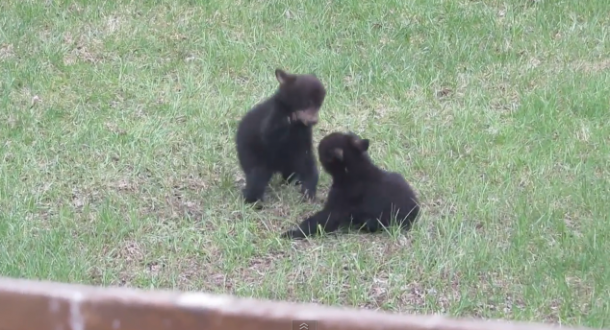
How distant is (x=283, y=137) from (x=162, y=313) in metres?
4.35

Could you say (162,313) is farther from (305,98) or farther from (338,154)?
(305,98)

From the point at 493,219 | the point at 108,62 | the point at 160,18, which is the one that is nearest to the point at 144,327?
→ the point at 493,219

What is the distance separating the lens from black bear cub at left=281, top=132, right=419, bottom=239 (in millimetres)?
5727

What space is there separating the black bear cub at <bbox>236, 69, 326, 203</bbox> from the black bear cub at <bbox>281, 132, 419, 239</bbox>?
0.30 metres

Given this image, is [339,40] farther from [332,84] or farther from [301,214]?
[301,214]

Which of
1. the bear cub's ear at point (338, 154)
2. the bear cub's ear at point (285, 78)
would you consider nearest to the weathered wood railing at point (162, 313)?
the bear cub's ear at point (338, 154)

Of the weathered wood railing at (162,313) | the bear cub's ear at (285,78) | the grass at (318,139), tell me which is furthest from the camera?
the bear cub's ear at (285,78)

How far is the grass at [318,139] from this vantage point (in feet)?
17.6

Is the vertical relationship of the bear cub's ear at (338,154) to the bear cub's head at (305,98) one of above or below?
below

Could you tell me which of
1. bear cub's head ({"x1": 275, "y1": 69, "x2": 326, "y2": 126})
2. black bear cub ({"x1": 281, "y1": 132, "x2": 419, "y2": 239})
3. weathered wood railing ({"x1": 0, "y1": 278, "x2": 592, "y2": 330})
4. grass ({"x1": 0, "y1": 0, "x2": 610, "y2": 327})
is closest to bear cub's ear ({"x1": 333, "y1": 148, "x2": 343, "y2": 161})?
black bear cub ({"x1": 281, "y1": 132, "x2": 419, "y2": 239})

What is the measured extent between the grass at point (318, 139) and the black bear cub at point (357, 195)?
4.2 inches

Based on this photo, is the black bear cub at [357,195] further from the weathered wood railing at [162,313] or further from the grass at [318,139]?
the weathered wood railing at [162,313]

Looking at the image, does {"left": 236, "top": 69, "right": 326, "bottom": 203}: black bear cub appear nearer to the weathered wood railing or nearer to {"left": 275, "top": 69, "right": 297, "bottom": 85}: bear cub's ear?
{"left": 275, "top": 69, "right": 297, "bottom": 85}: bear cub's ear

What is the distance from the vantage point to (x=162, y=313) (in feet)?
5.99
